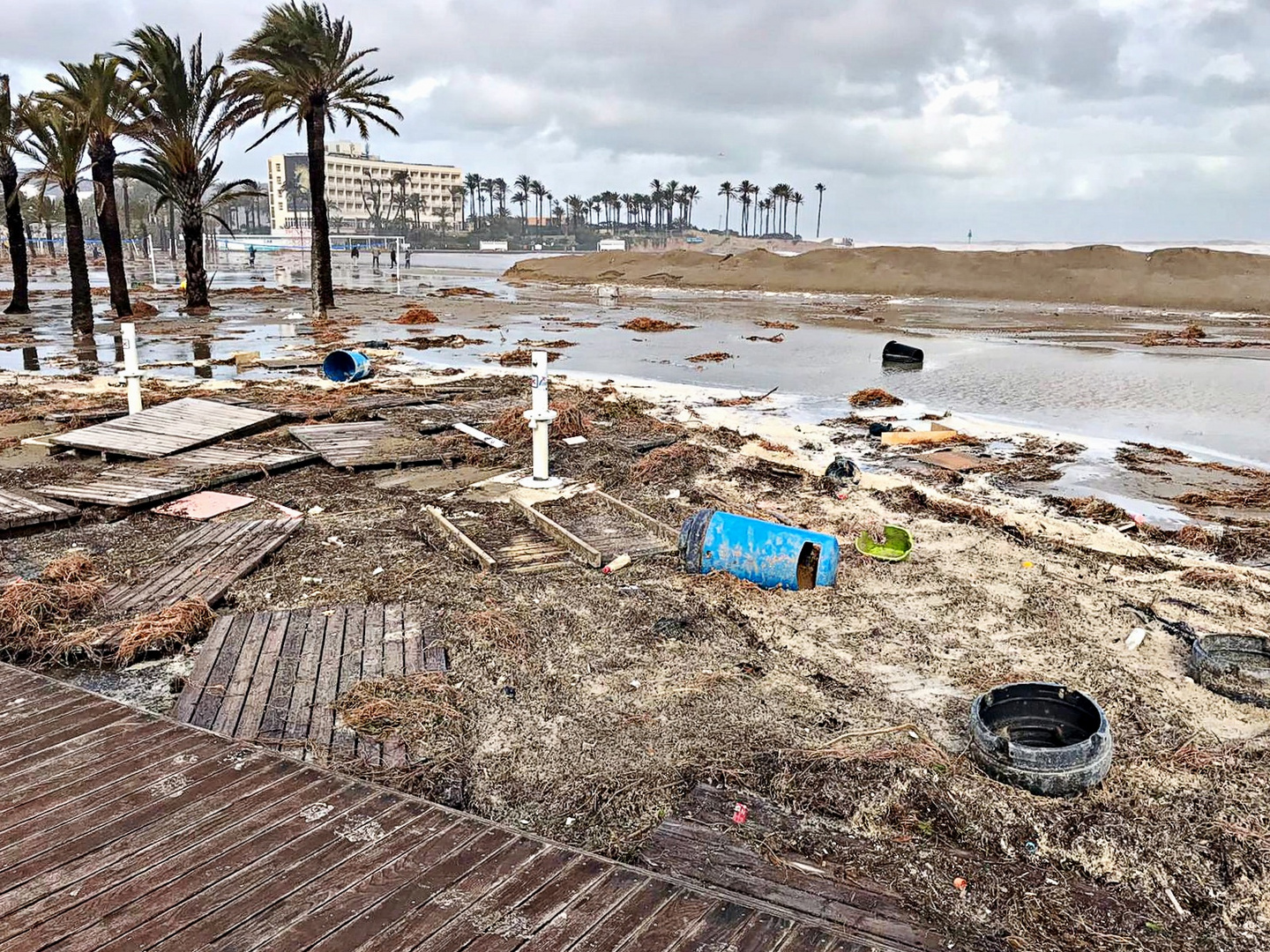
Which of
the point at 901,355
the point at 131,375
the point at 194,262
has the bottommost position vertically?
the point at 901,355

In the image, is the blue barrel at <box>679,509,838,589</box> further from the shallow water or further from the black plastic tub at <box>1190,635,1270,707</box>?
the shallow water

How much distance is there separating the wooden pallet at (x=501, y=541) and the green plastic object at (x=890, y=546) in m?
2.54

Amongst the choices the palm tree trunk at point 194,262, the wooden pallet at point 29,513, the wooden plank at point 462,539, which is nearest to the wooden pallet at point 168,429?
the wooden pallet at point 29,513

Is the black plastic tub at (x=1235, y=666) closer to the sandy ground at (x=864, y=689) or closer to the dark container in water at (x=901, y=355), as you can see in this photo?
the sandy ground at (x=864, y=689)

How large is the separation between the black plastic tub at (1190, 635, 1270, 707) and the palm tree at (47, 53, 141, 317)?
101 ft

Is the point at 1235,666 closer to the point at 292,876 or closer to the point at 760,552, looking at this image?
the point at 760,552

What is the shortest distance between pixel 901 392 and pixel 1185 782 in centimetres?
1365

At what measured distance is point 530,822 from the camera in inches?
158

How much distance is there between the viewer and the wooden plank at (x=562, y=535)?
7.16 m

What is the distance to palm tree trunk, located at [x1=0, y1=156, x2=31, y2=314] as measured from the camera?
28188mm

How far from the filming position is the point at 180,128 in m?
30.6

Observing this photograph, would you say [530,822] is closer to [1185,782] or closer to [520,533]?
[1185,782]

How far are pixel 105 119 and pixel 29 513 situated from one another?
2470 centimetres

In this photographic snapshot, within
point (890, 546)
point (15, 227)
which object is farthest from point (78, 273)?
point (890, 546)
